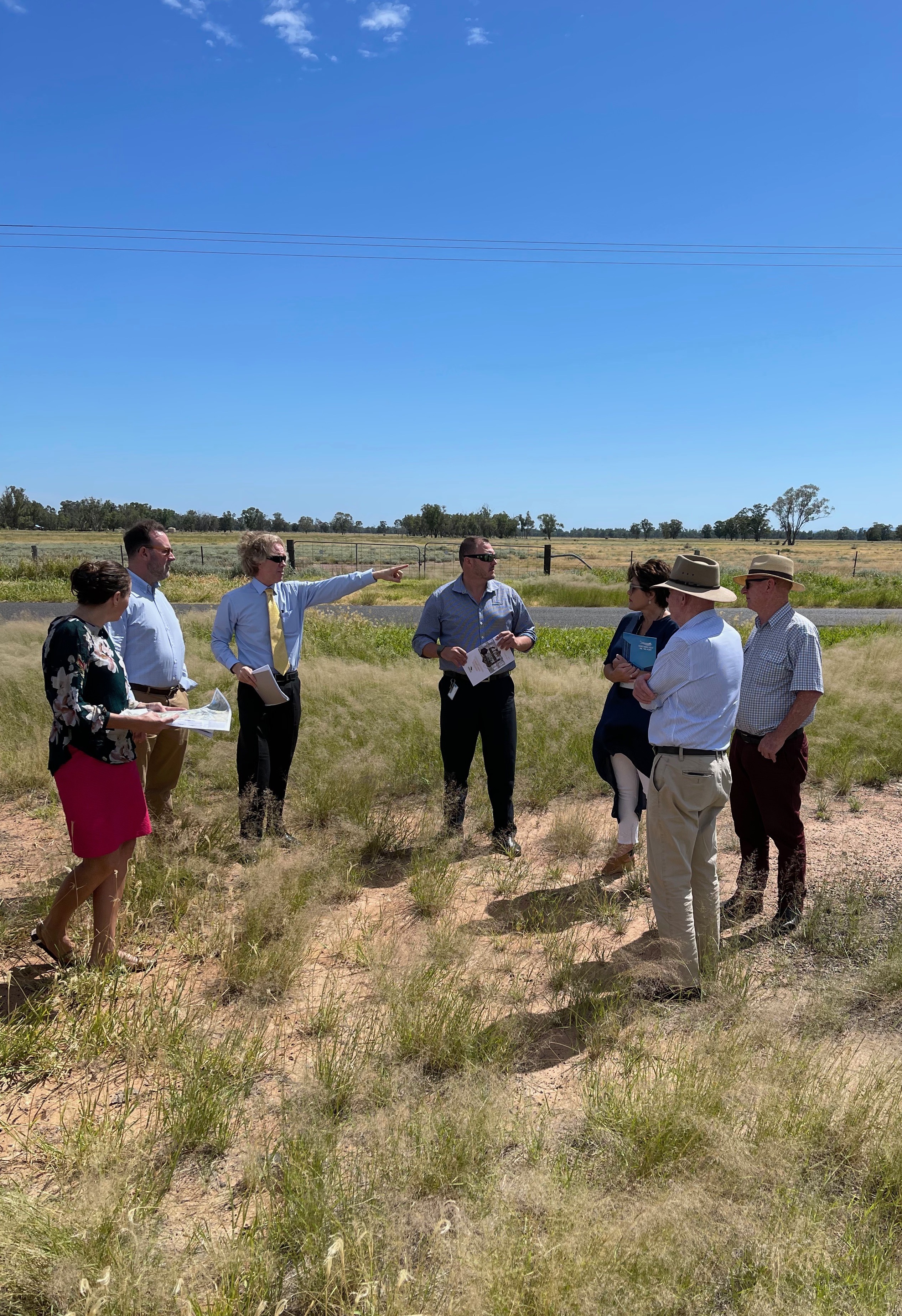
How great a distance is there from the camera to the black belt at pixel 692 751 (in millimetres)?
3500

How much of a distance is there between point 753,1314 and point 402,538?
4138 inches

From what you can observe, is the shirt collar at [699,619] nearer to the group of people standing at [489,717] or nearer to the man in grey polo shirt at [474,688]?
the group of people standing at [489,717]

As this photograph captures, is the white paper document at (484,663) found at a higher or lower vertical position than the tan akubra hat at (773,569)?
lower

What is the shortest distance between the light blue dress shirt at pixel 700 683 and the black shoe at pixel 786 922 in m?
1.40

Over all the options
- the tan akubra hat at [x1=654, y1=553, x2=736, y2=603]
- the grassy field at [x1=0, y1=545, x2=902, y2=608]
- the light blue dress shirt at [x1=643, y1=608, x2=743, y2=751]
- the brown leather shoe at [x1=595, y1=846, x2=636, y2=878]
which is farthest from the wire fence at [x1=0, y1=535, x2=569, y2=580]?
the light blue dress shirt at [x1=643, y1=608, x2=743, y2=751]

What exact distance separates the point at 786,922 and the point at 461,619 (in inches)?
104

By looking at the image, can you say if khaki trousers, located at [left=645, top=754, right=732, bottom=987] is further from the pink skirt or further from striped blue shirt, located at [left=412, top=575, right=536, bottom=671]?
the pink skirt

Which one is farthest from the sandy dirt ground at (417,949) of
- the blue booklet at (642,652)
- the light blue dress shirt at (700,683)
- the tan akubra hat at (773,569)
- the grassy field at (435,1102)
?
the tan akubra hat at (773,569)

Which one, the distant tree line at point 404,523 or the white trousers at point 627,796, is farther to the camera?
the distant tree line at point 404,523

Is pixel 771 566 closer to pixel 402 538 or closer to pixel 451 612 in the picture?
pixel 451 612

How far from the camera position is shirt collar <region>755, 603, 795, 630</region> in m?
4.29

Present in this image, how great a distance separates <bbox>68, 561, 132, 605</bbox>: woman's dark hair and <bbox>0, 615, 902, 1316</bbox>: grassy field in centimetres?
159

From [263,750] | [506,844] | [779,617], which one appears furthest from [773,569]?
[263,750]

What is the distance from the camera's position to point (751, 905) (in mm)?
4504
